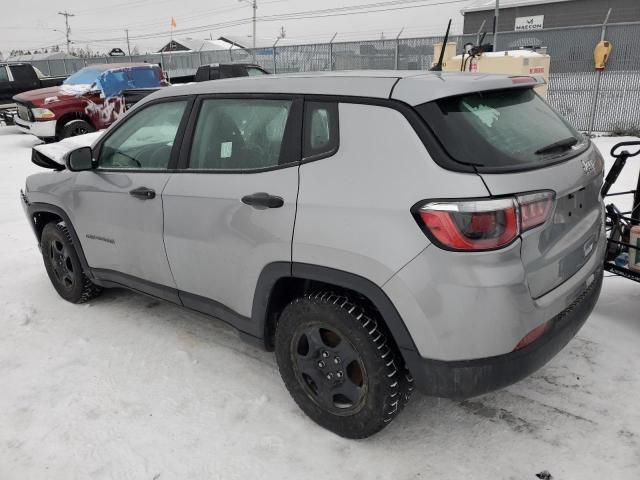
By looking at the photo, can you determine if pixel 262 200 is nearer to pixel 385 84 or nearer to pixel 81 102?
pixel 385 84

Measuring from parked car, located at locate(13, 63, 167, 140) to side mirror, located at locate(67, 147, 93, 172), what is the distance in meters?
9.74

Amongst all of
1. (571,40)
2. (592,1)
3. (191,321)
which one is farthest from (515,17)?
(191,321)

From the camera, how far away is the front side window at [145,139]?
10.8ft

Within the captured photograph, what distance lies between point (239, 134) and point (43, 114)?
436 inches

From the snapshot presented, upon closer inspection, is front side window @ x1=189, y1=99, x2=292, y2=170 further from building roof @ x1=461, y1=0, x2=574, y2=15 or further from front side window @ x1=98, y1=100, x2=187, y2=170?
building roof @ x1=461, y1=0, x2=574, y2=15

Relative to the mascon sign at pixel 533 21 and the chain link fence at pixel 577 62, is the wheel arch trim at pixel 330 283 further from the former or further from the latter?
the mascon sign at pixel 533 21

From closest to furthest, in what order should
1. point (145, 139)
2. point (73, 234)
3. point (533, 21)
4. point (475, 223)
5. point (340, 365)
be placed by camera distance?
point (475, 223)
point (340, 365)
point (145, 139)
point (73, 234)
point (533, 21)

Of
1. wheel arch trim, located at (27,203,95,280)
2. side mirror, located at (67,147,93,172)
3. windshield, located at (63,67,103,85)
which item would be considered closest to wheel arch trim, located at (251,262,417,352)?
side mirror, located at (67,147,93,172)

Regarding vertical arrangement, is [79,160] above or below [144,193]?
above

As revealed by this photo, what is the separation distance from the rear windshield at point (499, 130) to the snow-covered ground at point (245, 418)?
136cm

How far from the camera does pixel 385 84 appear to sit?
2395 mm

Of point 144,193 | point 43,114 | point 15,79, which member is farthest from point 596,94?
point 15,79

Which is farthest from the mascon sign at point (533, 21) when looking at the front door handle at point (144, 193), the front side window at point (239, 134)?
the front door handle at point (144, 193)

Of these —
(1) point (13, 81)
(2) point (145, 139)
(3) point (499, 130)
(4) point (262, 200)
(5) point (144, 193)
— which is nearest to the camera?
(3) point (499, 130)
